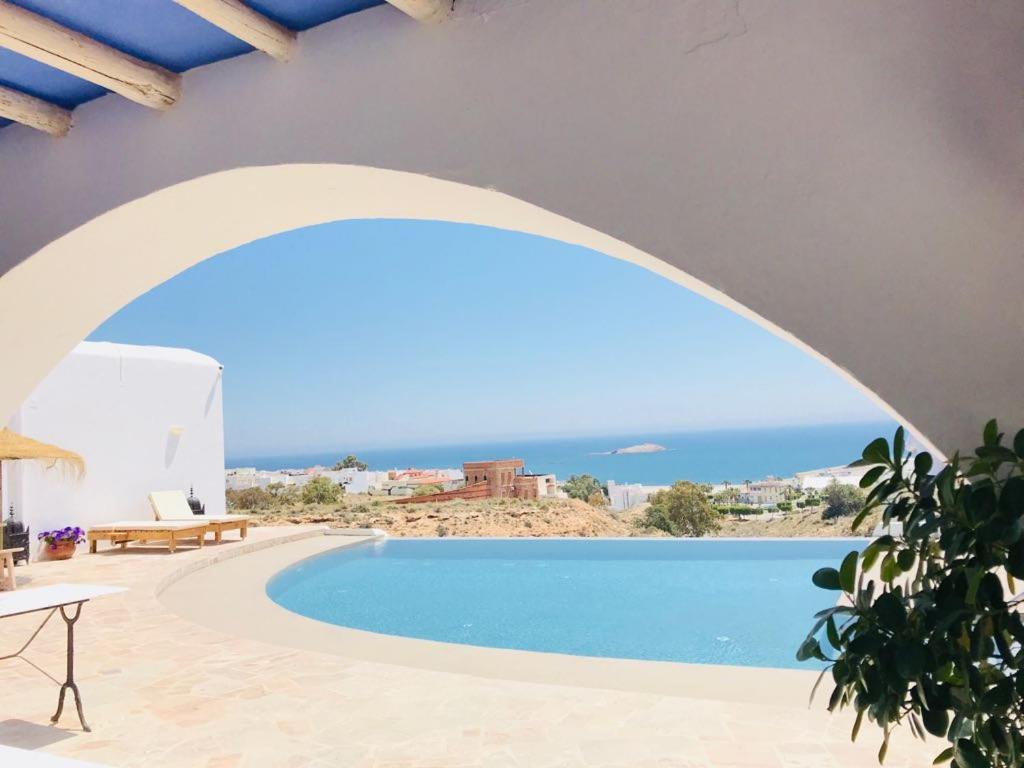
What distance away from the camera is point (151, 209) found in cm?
286

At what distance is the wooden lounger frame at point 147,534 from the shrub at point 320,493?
10.2 m

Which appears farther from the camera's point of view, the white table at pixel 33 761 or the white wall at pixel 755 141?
the white table at pixel 33 761

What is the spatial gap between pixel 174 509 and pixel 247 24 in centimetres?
1129

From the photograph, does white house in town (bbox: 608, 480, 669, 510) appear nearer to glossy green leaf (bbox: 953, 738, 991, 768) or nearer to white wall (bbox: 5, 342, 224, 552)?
white wall (bbox: 5, 342, 224, 552)

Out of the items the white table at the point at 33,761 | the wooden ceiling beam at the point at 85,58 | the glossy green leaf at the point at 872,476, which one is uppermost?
the wooden ceiling beam at the point at 85,58

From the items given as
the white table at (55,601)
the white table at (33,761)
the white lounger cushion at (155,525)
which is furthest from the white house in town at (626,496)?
the white table at (33,761)

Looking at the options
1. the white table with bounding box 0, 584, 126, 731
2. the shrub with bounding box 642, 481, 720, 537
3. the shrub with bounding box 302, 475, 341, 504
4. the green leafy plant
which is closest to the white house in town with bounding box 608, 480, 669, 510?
the shrub with bounding box 642, 481, 720, 537

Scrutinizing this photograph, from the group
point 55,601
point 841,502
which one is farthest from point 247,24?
point 841,502

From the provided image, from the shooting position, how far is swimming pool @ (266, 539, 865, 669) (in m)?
7.31

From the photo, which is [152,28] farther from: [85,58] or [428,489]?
[428,489]

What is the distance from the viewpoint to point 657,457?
158 ft

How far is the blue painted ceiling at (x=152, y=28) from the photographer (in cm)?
230

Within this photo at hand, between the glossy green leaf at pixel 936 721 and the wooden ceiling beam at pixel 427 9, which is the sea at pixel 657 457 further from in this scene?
the glossy green leaf at pixel 936 721

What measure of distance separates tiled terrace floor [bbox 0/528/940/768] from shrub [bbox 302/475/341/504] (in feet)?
53.7
